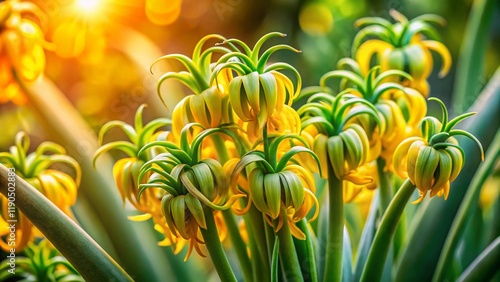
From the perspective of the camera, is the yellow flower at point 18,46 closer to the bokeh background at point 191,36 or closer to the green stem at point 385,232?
the bokeh background at point 191,36

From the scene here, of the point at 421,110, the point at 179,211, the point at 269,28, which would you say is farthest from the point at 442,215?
the point at 269,28

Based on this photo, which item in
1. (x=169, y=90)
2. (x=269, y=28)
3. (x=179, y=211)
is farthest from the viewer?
(x=269, y=28)

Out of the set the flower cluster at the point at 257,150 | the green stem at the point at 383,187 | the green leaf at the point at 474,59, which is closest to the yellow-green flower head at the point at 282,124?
the flower cluster at the point at 257,150

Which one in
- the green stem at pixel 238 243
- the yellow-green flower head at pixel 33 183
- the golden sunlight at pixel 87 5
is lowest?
the green stem at pixel 238 243

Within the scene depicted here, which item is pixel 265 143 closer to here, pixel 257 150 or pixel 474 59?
pixel 257 150

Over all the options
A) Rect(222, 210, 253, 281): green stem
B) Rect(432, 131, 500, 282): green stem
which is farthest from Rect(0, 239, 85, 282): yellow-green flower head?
Rect(432, 131, 500, 282): green stem

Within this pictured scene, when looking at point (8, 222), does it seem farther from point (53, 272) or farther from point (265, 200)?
point (265, 200)
